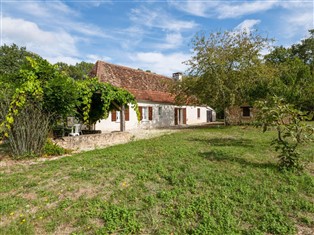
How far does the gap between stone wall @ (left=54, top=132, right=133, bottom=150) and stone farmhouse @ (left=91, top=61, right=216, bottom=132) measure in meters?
5.09

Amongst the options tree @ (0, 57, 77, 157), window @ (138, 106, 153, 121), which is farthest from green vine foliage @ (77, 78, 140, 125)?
window @ (138, 106, 153, 121)

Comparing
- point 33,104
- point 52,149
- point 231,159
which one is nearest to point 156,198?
point 231,159

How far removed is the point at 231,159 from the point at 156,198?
9.72 feet

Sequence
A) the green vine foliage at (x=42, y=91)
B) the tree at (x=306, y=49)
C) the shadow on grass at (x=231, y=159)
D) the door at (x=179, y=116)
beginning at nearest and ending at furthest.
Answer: the shadow on grass at (x=231, y=159), the green vine foliage at (x=42, y=91), the door at (x=179, y=116), the tree at (x=306, y=49)

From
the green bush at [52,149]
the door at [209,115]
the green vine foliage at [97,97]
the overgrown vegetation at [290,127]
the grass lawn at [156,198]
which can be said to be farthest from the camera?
the door at [209,115]

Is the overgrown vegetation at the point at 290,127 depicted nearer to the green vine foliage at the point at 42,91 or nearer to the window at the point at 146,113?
the green vine foliage at the point at 42,91

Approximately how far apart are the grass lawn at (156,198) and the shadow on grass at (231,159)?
0.09 ft

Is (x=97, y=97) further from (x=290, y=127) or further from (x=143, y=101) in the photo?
(x=290, y=127)

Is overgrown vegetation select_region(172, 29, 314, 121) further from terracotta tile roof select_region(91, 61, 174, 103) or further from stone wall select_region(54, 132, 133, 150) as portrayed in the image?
stone wall select_region(54, 132, 133, 150)

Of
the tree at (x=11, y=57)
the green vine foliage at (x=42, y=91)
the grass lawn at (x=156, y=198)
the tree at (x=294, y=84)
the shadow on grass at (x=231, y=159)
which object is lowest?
the grass lawn at (x=156, y=198)

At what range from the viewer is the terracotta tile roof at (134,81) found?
1791 centimetres

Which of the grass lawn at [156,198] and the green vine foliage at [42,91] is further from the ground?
the green vine foliage at [42,91]

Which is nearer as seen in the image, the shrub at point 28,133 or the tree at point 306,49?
the shrub at point 28,133

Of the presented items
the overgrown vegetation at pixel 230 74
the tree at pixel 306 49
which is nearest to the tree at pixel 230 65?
the overgrown vegetation at pixel 230 74
